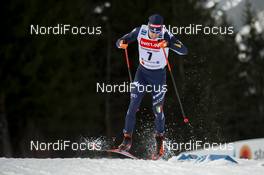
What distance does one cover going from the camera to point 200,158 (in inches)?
265

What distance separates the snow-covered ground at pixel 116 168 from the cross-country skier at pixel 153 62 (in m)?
1.56

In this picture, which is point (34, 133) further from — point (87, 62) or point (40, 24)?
point (40, 24)

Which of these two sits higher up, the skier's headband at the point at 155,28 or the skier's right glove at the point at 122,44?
the skier's headband at the point at 155,28

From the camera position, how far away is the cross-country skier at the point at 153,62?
7.41 metres

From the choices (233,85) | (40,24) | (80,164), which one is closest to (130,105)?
(80,164)

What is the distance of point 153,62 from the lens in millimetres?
7559

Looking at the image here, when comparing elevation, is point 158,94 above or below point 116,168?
above

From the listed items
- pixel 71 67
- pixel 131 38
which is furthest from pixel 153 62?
pixel 71 67

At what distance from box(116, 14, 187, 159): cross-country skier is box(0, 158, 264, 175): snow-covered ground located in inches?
61.4

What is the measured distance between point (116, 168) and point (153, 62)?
2.23m

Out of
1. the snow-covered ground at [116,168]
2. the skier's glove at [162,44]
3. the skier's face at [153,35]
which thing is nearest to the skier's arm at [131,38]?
the skier's face at [153,35]

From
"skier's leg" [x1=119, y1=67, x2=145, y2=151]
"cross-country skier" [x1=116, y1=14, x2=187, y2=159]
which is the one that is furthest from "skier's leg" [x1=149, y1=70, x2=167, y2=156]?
"skier's leg" [x1=119, y1=67, x2=145, y2=151]

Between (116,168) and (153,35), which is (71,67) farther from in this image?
(116,168)

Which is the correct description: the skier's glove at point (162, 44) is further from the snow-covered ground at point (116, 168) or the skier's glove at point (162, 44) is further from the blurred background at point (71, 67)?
the blurred background at point (71, 67)
